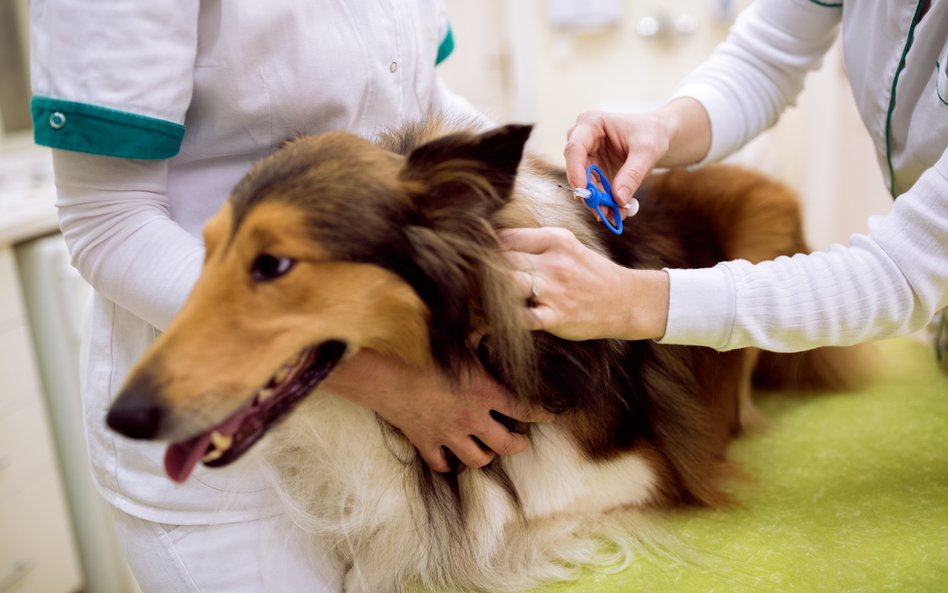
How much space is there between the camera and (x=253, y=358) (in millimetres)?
875

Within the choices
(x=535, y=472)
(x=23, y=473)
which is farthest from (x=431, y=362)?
(x=23, y=473)

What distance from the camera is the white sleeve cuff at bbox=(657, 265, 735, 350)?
0.98 m

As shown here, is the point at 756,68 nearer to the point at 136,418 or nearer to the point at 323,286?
the point at 323,286

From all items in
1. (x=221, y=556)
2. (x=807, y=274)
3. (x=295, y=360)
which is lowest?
(x=221, y=556)

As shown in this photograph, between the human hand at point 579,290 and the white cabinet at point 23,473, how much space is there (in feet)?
5.83

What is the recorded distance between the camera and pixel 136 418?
0.81 m

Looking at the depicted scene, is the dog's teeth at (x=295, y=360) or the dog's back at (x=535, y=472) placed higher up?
the dog's teeth at (x=295, y=360)

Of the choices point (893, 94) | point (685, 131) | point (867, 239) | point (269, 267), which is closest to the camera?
point (269, 267)

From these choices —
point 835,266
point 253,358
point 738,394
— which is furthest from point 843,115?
point 253,358

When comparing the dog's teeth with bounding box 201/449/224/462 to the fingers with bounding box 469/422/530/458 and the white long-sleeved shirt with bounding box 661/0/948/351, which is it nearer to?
the fingers with bounding box 469/422/530/458

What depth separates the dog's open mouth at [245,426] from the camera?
0.90m

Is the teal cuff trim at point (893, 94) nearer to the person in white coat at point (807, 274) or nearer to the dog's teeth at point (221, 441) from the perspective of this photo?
the person in white coat at point (807, 274)

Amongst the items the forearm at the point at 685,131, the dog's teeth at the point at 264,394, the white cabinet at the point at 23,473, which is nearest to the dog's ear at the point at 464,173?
the dog's teeth at the point at 264,394

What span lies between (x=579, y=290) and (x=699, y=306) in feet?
0.54
